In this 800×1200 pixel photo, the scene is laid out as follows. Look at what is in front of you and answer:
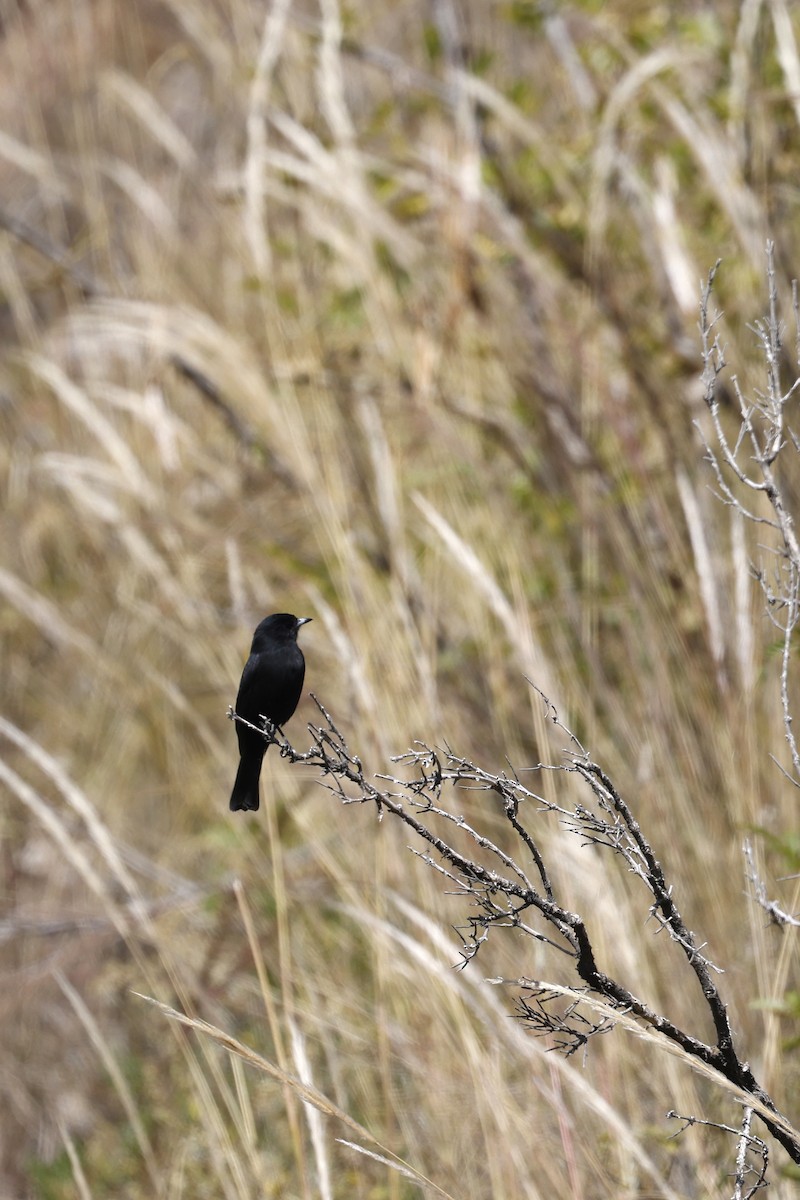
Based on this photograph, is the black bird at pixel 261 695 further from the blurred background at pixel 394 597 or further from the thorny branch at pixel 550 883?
the thorny branch at pixel 550 883

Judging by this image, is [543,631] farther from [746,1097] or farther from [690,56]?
[746,1097]

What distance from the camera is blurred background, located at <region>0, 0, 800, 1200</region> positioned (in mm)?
1786

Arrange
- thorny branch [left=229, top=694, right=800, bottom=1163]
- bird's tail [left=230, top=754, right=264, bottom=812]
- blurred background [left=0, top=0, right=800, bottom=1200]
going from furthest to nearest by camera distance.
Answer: blurred background [left=0, top=0, right=800, bottom=1200] < bird's tail [left=230, top=754, right=264, bottom=812] < thorny branch [left=229, top=694, right=800, bottom=1163]

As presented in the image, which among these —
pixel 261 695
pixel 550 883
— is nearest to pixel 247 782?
pixel 261 695

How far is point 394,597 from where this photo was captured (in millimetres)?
2033

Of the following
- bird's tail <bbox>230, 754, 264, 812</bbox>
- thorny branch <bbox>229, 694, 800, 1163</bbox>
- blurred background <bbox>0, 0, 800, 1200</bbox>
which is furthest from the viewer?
blurred background <bbox>0, 0, 800, 1200</bbox>

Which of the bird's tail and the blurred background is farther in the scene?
the blurred background

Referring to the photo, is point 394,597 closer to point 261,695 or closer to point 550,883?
point 261,695

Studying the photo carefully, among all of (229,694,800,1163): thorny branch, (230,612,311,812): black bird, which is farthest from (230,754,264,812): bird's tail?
(229,694,800,1163): thorny branch

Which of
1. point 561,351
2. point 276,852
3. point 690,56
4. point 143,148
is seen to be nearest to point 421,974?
point 276,852

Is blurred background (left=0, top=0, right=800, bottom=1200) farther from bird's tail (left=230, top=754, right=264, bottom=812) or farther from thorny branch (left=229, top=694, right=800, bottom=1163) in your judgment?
thorny branch (left=229, top=694, right=800, bottom=1163)

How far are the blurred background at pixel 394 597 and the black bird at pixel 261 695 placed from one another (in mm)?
137

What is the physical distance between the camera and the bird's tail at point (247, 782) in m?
1.44

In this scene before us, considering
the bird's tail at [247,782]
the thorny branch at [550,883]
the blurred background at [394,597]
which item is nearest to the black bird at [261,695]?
the bird's tail at [247,782]
